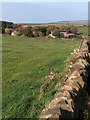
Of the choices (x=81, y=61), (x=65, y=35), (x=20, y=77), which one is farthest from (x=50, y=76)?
(x=65, y=35)

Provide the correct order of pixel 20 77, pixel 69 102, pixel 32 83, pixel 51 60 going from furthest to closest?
pixel 51 60, pixel 20 77, pixel 32 83, pixel 69 102

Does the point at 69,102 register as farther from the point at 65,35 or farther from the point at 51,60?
the point at 65,35

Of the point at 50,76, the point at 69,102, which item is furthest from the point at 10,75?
the point at 69,102

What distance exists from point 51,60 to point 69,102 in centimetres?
953

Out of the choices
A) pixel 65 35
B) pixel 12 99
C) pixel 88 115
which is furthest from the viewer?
pixel 65 35

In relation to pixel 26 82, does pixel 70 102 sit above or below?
above

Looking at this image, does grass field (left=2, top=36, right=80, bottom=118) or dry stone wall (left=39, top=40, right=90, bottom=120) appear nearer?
dry stone wall (left=39, top=40, right=90, bottom=120)

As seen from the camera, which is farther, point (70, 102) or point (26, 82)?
point (26, 82)

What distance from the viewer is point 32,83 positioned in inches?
461

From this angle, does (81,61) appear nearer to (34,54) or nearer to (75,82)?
(75,82)

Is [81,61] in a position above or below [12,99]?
above

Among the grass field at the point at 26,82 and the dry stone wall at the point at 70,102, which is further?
the grass field at the point at 26,82

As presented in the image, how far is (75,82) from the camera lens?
8.07 m

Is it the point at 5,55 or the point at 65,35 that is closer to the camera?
the point at 5,55
